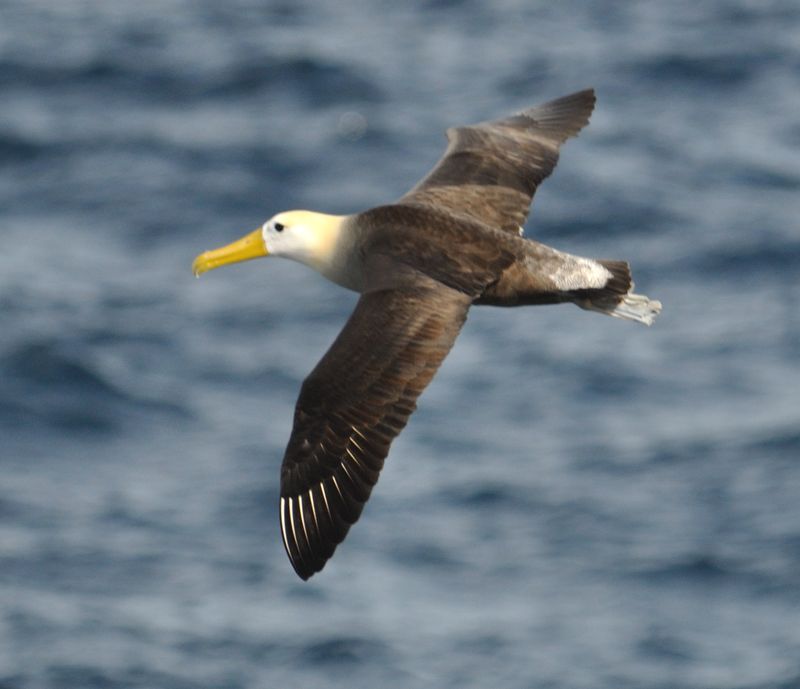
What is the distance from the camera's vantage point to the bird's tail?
34.2 ft

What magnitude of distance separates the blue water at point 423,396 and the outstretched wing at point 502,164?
4907 millimetres

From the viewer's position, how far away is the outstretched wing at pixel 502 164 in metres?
11.1

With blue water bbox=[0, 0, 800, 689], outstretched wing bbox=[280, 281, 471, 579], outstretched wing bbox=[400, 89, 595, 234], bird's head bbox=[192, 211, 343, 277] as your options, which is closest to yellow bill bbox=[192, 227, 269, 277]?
bird's head bbox=[192, 211, 343, 277]

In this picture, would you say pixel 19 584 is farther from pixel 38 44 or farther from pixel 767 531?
pixel 38 44

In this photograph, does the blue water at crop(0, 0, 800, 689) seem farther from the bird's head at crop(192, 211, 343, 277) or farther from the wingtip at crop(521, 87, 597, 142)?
the wingtip at crop(521, 87, 597, 142)

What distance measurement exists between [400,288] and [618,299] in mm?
1492

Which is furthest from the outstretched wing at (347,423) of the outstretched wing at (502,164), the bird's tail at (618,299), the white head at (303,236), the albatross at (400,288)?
the outstretched wing at (502,164)

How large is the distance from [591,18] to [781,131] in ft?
12.5

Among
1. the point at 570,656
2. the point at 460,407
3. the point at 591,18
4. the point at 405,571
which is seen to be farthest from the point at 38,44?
the point at 570,656

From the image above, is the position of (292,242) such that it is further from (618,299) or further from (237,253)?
(618,299)

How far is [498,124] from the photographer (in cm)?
1220

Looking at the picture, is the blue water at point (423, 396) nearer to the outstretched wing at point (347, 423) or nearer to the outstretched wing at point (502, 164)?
the outstretched wing at point (502, 164)

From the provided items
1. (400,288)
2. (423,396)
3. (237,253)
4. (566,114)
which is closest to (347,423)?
(400,288)

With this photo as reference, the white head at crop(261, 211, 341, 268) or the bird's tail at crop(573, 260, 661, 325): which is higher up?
the white head at crop(261, 211, 341, 268)
